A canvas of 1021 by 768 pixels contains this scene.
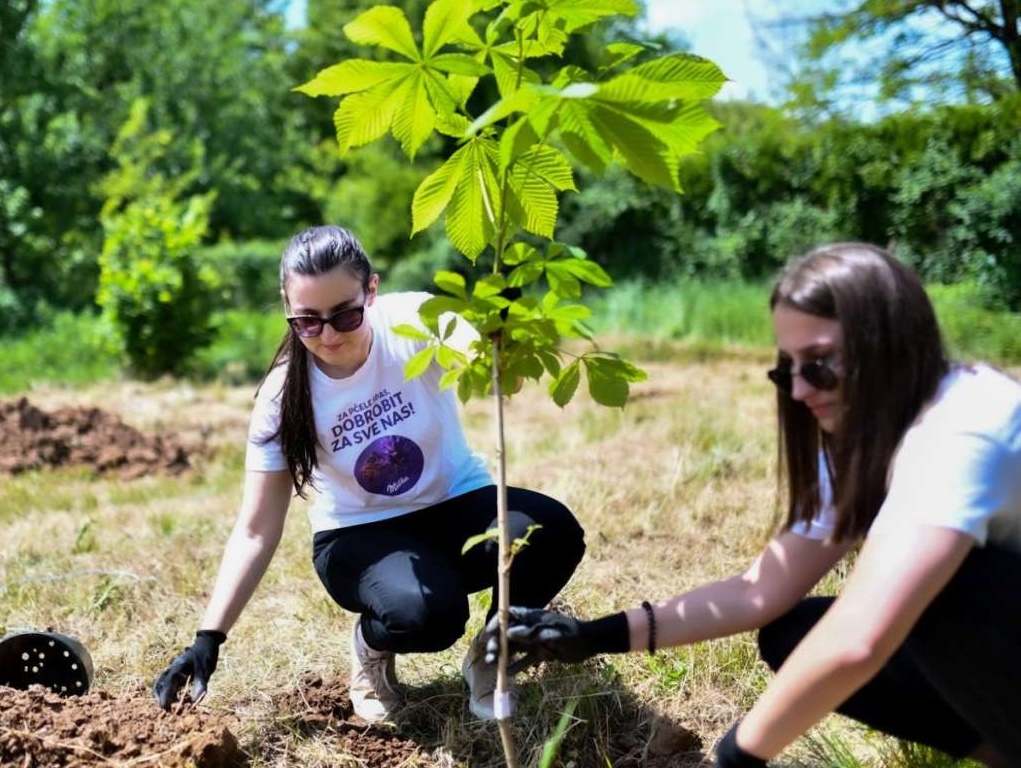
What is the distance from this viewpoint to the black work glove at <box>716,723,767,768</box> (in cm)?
154

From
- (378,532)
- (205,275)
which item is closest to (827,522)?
(378,532)

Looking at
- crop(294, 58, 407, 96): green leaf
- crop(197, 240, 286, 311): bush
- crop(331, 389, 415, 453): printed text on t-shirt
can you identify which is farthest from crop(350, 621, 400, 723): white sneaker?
crop(197, 240, 286, 311): bush

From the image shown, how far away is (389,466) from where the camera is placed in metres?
2.41

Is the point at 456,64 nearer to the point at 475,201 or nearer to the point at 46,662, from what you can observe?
the point at 475,201

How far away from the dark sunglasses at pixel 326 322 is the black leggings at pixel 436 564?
0.50 metres

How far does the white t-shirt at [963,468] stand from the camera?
1357mm

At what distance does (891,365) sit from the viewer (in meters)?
1.46

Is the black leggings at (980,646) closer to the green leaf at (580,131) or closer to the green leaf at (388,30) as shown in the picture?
the green leaf at (580,131)

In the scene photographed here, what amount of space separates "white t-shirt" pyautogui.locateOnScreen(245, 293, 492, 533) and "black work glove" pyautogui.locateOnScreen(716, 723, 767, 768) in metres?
1.06

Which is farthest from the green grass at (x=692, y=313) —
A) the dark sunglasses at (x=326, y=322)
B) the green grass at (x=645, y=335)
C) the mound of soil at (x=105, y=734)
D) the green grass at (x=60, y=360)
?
the mound of soil at (x=105, y=734)

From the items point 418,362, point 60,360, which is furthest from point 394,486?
point 60,360

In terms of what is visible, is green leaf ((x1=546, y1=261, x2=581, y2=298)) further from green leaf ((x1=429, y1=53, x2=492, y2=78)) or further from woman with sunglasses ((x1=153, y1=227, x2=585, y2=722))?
woman with sunglasses ((x1=153, y1=227, x2=585, y2=722))

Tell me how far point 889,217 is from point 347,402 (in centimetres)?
965

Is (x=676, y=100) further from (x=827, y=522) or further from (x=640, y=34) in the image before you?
(x=640, y=34)
